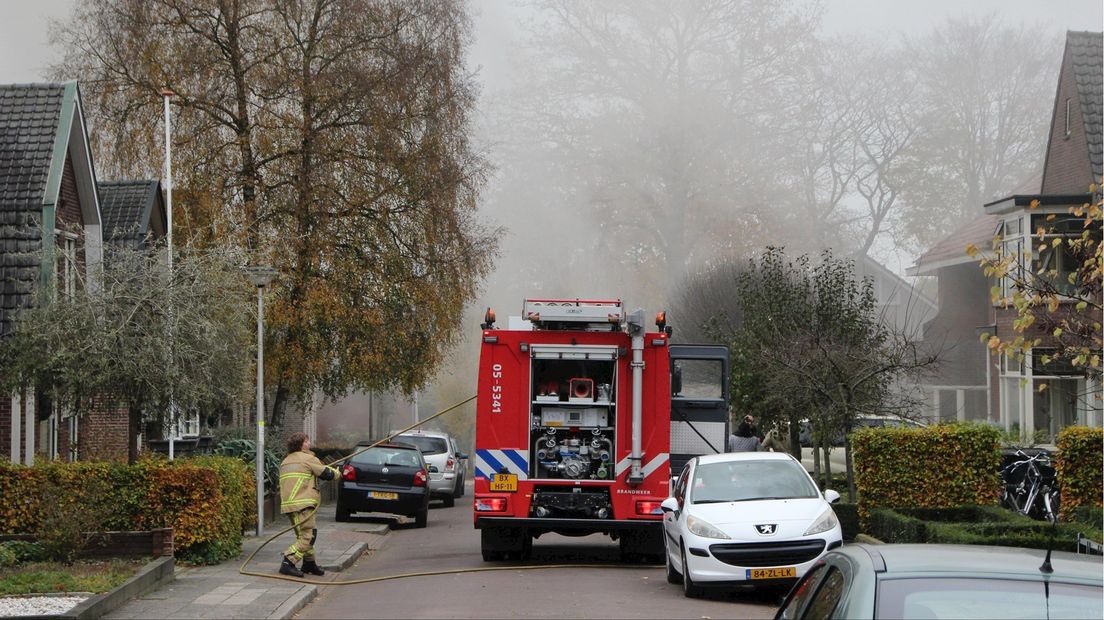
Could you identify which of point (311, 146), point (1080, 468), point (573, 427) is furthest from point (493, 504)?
point (311, 146)

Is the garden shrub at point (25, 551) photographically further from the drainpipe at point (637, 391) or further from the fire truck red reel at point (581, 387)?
the drainpipe at point (637, 391)

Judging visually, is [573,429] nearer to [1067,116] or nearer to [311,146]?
[311,146]

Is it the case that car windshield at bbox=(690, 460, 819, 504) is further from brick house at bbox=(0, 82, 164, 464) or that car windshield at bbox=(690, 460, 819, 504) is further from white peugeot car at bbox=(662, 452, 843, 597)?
brick house at bbox=(0, 82, 164, 464)

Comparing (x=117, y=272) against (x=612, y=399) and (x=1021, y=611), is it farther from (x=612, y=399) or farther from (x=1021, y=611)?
(x=1021, y=611)

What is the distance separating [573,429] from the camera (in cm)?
1584

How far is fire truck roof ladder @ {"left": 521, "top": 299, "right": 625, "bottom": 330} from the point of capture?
15500 millimetres

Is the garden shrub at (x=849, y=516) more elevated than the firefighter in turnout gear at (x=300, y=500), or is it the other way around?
the firefighter in turnout gear at (x=300, y=500)

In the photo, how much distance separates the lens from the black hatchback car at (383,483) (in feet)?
74.1

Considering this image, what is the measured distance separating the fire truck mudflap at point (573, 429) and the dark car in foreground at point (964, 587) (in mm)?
10065

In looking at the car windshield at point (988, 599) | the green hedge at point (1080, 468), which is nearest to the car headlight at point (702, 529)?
the green hedge at point (1080, 468)

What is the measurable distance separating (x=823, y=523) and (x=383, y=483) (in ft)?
36.7

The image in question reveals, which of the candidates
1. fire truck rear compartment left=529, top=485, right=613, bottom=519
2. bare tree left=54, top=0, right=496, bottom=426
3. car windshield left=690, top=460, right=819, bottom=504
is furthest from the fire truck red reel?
bare tree left=54, top=0, right=496, bottom=426

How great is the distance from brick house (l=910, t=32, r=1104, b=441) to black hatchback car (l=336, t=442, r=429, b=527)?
9.97m

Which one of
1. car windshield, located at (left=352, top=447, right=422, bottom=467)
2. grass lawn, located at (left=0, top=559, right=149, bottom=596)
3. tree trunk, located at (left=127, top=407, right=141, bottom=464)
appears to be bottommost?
grass lawn, located at (left=0, top=559, right=149, bottom=596)
